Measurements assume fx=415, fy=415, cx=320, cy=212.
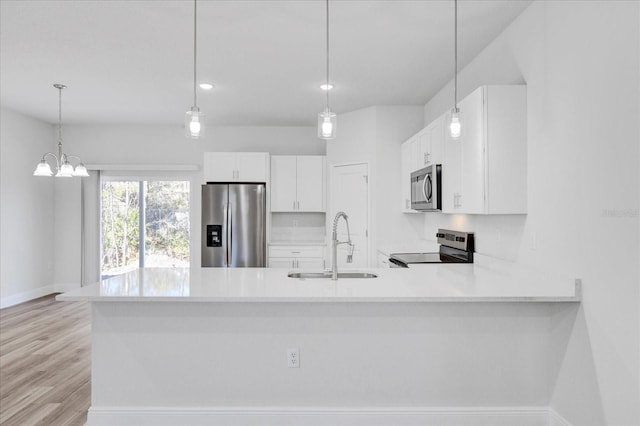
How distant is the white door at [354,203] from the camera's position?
5.06 metres

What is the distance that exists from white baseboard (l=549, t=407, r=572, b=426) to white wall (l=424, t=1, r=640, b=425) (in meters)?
0.06

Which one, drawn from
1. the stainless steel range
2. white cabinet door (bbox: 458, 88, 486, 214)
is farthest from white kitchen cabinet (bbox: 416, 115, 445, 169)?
the stainless steel range

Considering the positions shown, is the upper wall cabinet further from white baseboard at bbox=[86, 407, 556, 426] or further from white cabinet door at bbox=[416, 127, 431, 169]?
white baseboard at bbox=[86, 407, 556, 426]

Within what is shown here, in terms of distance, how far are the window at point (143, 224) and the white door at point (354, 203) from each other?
2.31m

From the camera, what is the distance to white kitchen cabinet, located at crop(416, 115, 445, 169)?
11.2 feet

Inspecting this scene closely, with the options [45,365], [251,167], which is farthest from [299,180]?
[45,365]

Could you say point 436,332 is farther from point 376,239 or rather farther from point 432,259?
point 376,239

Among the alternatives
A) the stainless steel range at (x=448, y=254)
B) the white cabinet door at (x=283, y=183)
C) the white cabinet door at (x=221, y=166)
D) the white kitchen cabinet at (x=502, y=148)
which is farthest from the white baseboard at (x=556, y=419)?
the white cabinet door at (x=221, y=166)

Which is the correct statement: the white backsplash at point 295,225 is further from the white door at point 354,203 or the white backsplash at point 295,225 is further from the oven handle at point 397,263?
the oven handle at point 397,263

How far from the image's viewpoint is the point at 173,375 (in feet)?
7.72

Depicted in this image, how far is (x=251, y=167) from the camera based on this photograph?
5.63 m

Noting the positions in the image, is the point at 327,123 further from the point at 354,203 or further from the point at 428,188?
the point at 354,203

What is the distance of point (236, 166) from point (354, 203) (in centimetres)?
169

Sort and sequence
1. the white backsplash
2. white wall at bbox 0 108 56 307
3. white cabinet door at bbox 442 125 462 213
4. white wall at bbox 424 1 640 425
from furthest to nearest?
1. the white backsplash
2. white wall at bbox 0 108 56 307
3. white cabinet door at bbox 442 125 462 213
4. white wall at bbox 424 1 640 425
